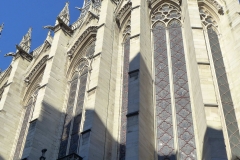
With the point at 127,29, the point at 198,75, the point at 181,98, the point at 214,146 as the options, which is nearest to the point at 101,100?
the point at 181,98

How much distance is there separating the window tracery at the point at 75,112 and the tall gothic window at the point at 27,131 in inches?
52.9

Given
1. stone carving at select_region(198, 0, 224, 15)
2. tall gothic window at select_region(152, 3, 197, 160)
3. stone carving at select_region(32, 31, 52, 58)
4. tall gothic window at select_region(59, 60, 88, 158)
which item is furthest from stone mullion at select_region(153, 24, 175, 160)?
stone carving at select_region(32, 31, 52, 58)

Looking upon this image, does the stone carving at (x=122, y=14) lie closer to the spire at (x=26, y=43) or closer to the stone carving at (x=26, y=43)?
the stone carving at (x=26, y=43)

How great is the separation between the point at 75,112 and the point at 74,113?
0.20 feet

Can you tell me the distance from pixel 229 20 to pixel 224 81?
2731mm

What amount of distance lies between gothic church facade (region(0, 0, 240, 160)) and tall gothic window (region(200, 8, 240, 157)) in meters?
0.03

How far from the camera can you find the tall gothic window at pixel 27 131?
12.5 m

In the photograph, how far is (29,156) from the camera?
12.0 m

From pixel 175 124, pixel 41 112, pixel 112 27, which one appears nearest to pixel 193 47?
pixel 175 124

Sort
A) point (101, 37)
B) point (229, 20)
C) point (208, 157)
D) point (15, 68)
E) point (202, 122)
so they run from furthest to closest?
point (15, 68), point (101, 37), point (229, 20), point (202, 122), point (208, 157)

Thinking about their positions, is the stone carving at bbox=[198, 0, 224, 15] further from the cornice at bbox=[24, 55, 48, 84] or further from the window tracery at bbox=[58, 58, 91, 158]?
the cornice at bbox=[24, 55, 48, 84]

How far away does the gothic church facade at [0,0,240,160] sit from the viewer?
9875 mm

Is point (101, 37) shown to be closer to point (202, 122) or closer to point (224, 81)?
point (224, 81)

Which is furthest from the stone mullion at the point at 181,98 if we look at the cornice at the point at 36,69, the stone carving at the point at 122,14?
the cornice at the point at 36,69
